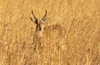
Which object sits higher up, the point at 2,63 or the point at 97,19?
the point at 97,19

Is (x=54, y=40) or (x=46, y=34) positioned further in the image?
(x=46, y=34)

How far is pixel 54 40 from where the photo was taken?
2824 mm

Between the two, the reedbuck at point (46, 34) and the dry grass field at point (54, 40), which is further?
the reedbuck at point (46, 34)

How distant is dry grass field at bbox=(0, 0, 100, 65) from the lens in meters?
2.55

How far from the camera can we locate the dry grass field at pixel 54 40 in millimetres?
2555

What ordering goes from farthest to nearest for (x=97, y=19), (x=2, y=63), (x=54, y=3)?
(x=54, y=3), (x=97, y=19), (x=2, y=63)

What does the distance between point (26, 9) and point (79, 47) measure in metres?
1.82

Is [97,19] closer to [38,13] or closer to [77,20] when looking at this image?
[77,20]

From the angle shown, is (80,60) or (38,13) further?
(38,13)

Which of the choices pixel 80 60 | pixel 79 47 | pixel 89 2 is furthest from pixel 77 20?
pixel 89 2

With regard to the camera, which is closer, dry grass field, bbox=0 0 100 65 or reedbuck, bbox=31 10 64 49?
dry grass field, bbox=0 0 100 65

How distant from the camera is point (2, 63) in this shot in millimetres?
2453

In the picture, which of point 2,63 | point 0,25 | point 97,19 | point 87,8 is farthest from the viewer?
point 87,8

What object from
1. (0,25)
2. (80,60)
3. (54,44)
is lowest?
(80,60)
